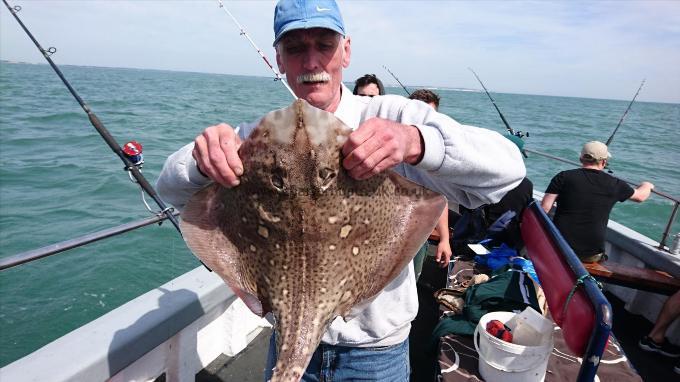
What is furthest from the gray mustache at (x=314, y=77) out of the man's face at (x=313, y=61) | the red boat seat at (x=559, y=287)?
the red boat seat at (x=559, y=287)

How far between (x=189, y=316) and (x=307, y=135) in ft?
8.79

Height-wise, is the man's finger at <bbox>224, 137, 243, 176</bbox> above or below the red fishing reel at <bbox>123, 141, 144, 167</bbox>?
above

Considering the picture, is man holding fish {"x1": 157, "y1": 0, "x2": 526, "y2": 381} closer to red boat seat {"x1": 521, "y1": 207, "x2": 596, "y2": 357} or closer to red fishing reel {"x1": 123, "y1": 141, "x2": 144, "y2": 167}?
red boat seat {"x1": 521, "y1": 207, "x2": 596, "y2": 357}

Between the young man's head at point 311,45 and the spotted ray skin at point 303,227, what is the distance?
1.71 ft

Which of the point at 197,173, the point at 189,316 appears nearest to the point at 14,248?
the point at 189,316

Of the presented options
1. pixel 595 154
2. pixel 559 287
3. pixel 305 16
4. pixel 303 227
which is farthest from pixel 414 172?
pixel 595 154

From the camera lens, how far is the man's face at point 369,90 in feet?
22.2

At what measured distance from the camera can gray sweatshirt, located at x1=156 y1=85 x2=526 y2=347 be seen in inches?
71.1

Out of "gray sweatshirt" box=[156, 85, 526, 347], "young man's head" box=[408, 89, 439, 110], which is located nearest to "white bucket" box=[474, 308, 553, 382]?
"gray sweatshirt" box=[156, 85, 526, 347]

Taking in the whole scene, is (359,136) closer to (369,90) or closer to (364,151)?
(364,151)

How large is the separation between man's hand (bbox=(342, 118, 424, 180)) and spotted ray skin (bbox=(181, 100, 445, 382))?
7cm

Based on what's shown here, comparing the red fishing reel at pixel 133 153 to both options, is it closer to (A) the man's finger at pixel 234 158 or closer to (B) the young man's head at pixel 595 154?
(A) the man's finger at pixel 234 158

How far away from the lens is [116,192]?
52.1 ft

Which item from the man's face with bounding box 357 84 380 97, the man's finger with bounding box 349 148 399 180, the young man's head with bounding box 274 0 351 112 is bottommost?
the man's finger with bounding box 349 148 399 180
